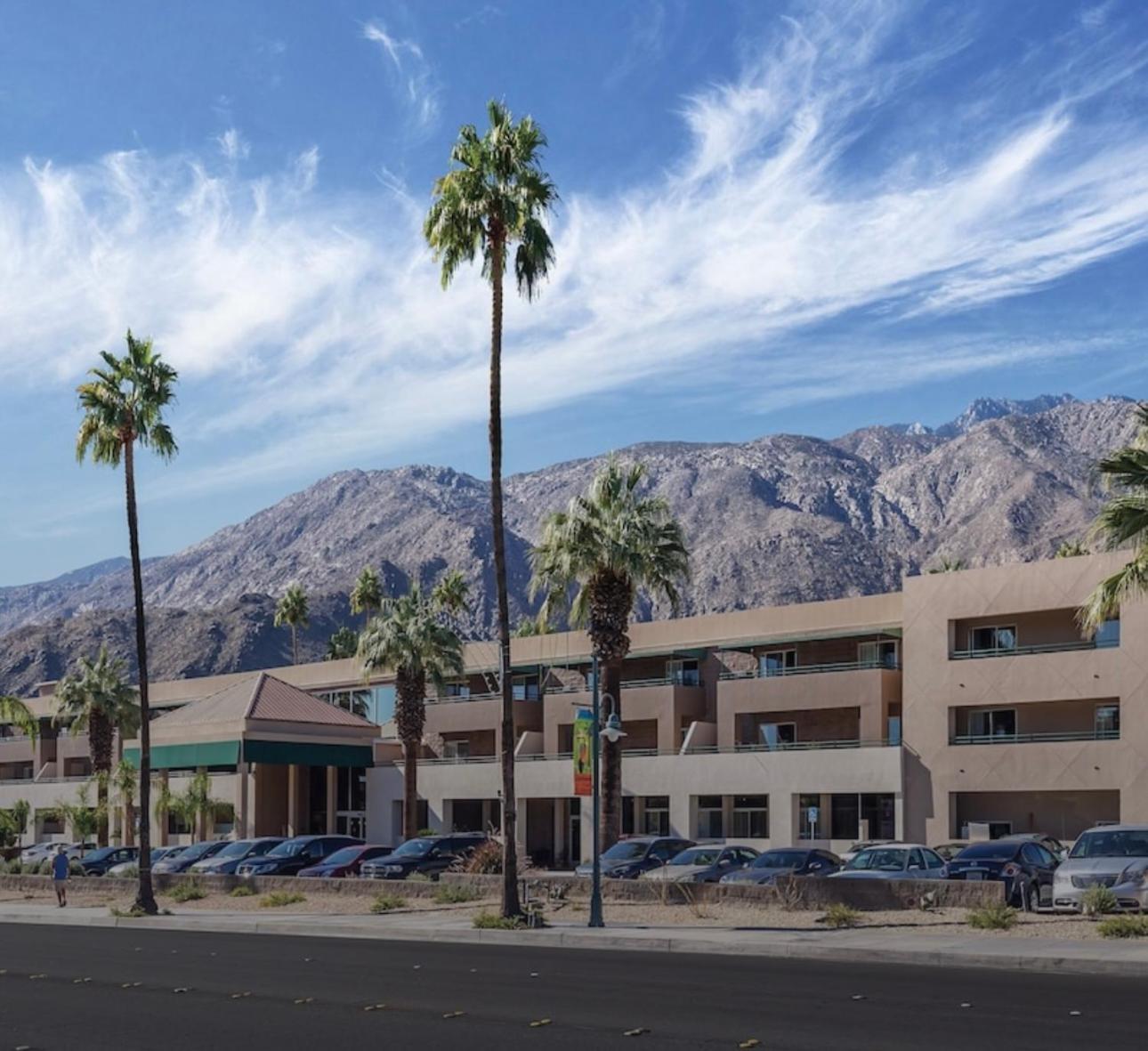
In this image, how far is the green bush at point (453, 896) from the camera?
37.1 meters

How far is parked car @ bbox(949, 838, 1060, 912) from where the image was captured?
99.6ft

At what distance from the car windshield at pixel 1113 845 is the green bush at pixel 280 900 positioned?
18679mm

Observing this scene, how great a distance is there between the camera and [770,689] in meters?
57.6

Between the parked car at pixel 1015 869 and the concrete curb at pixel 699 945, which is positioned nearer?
the concrete curb at pixel 699 945

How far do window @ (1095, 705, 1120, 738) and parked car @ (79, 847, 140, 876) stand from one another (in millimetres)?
30811

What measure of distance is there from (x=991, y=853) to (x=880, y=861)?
217cm

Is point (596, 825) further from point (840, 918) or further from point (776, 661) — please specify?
point (776, 661)

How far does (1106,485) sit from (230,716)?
4336 centimetres

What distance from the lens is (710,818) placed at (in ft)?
194

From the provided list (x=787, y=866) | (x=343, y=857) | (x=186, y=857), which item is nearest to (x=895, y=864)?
(x=787, y=866)

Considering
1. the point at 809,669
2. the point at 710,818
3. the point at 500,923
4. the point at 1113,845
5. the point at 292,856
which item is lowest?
the point at 710,818

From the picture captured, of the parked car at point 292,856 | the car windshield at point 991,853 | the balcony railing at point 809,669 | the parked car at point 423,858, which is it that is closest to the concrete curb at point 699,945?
A: the car windshield at point 991,853

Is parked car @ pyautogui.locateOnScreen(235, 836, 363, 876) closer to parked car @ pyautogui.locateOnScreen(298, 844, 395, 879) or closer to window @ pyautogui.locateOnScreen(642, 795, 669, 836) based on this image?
parked car @ pyautogui.locateOnScreen(298, 844, 395, 879)

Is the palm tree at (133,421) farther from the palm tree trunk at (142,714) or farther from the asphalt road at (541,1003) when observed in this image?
the asphalt road at (541,1003)
